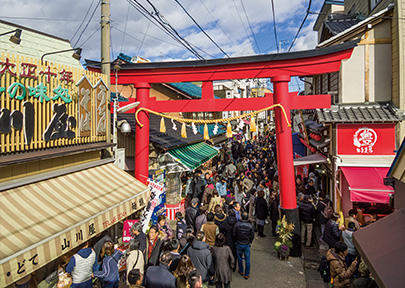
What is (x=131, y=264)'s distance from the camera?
5344 millimetres

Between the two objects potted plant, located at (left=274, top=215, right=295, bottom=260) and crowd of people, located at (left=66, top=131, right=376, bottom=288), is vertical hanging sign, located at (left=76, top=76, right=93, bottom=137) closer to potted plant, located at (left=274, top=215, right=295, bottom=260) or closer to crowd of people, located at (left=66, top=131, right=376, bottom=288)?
crowd of people, located at (left=66, top=131, right=376, bottom=288)

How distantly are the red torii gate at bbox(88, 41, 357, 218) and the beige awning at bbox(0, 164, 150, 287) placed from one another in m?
2.93

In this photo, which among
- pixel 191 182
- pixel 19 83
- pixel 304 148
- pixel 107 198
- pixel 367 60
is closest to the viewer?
pixel 19 83

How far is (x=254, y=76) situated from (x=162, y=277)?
680 cm

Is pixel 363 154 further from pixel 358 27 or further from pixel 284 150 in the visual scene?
pixel 358 27

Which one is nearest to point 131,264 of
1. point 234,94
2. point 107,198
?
point 107,198

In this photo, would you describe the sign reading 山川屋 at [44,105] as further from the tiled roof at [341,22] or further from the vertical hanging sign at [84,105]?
the tiled roof at [341,22]

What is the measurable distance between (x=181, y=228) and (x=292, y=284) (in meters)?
3.13

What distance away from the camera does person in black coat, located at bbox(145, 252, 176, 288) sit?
4.58m

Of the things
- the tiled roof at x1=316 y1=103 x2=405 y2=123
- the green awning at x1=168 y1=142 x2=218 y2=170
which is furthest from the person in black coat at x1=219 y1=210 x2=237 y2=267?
the tiled roof at x1=316 y1=103 x2=405 y2=123

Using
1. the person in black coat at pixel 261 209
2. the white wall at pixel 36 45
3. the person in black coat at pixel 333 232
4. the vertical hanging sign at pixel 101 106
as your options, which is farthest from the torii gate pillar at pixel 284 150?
the white wall at pixel 36 45

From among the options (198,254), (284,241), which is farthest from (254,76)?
(198,254)

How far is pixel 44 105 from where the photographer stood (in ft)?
18.8

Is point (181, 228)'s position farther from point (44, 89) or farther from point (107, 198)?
point (44, 89)
